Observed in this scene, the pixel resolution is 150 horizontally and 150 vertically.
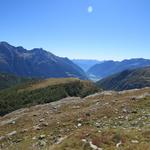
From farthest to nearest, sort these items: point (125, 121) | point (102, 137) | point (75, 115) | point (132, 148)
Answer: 1. point (75, 115)
2. point (125, 121)
3. point (102, 137)
4. point (132, 148)

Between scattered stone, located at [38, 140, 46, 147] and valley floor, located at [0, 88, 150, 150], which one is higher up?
valley floor, located at [0, 88, 150, 150]

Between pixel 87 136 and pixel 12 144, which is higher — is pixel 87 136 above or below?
above

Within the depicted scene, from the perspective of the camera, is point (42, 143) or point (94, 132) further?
point (42, 143)

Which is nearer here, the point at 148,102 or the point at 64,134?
the point at 64,134

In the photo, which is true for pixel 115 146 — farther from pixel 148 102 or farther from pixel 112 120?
pixel 148 102

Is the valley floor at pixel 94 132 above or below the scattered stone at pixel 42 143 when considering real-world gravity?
above

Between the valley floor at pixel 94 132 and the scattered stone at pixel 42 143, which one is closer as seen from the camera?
the valley floor at pixel 94 132

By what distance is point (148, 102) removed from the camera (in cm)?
3086

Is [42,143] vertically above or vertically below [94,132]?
below

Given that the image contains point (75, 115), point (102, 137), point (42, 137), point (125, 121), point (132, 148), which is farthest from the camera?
point (75, 115)

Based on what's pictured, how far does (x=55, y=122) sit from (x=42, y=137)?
4.98 m

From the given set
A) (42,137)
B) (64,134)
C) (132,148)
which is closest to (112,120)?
(64,134)

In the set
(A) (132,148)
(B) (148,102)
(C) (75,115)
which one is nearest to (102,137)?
(A) (132,148)

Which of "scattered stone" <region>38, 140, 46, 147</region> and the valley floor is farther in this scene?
"scattered stone" <region>38, 140, 46, 147</region>
